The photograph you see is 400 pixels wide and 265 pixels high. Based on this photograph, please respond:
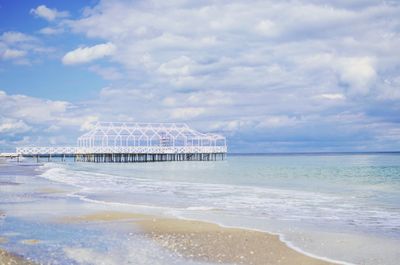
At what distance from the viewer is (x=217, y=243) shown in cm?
1042

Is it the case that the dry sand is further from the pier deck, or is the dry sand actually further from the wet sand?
the pier deck

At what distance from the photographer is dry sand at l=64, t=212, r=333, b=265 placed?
8.97 m

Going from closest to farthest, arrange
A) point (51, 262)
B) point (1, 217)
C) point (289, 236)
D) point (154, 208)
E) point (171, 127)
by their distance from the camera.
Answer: point (51, 262), point (289, 236), point (1, 217), point (154, 208), point (171, 127)

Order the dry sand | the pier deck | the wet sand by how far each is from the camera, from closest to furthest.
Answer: the wet sand
the dry sand
the pier deck

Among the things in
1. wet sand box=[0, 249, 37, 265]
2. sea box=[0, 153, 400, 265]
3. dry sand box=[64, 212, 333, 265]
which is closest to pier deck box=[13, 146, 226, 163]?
sea box=[0, 153, 400, 265]

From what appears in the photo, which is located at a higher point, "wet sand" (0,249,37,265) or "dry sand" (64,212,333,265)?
"wet sand" (0,249,37,265)

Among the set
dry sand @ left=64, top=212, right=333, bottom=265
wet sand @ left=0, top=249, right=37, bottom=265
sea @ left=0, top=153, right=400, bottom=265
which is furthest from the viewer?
sea @ left=0, top=153, right=400, bottom=265

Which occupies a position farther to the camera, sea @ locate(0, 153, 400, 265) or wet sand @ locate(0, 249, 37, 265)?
sea @ locate(0, 153, 400, 265)

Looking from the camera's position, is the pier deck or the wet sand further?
the pier deck

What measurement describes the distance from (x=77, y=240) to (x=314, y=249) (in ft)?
16.4

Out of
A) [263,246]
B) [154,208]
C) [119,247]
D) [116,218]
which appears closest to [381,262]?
[263,246]

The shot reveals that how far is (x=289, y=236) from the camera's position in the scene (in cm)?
1141

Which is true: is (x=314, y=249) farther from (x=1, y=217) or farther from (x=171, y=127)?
(x=171, y=127)

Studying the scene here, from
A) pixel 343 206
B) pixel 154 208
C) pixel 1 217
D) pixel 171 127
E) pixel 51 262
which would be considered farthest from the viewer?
pixel 171 127
